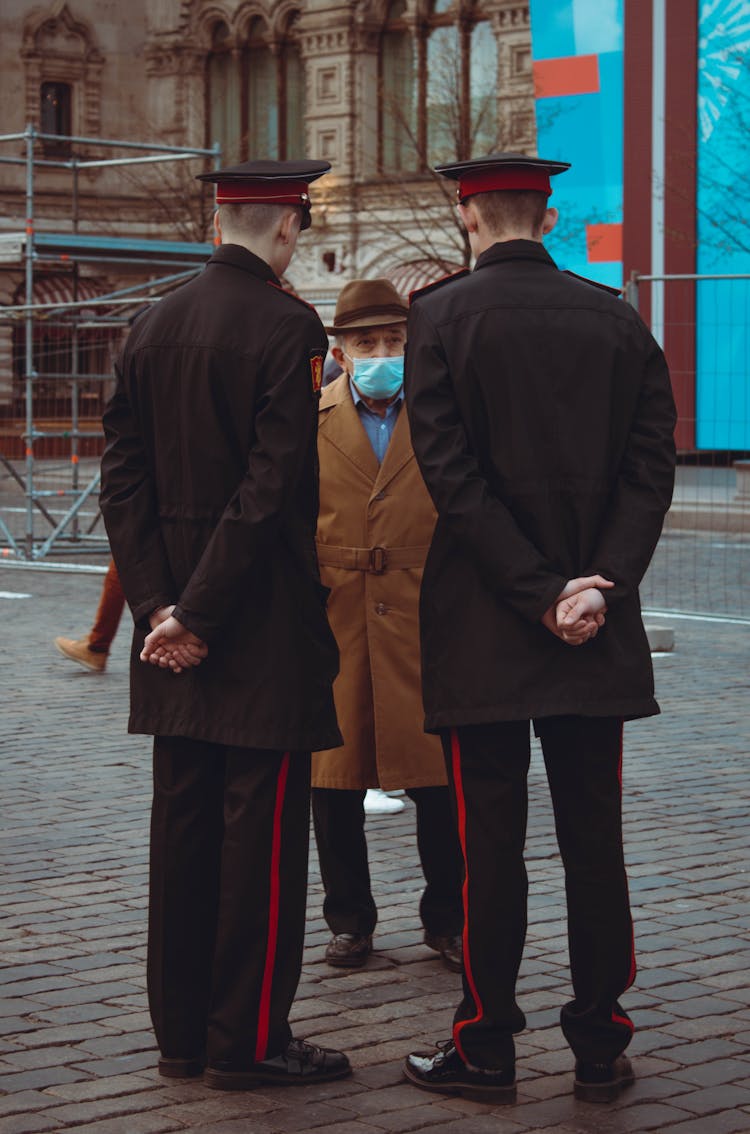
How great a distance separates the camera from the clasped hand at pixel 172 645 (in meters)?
4.07

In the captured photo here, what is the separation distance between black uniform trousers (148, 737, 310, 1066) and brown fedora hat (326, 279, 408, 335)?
→ 159 cm

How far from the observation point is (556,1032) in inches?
177

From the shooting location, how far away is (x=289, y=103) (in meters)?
39.5

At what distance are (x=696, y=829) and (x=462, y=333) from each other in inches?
122

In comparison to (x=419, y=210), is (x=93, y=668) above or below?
below

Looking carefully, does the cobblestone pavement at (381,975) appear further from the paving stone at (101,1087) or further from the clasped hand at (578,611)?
the clasped hand at (578,611)

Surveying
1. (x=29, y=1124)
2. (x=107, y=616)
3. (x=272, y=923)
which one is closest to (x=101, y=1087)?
(x=29, y=1124)

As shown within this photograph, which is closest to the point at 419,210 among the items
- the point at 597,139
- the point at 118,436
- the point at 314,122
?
the point at 314,122

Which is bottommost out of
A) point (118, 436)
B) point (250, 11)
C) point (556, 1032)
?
point (556, 1032)

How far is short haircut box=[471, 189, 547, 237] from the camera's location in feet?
13.4

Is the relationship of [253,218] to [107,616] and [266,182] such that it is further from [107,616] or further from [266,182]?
[107,616]

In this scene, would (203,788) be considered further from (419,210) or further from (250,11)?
(250,11)

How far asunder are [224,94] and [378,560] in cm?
3703

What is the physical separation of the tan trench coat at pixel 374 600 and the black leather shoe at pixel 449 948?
1.34ft
